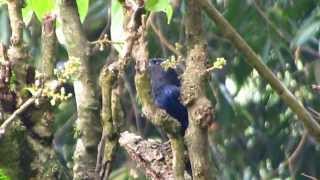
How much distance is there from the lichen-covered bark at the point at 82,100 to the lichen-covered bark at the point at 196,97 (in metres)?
→ 0.20

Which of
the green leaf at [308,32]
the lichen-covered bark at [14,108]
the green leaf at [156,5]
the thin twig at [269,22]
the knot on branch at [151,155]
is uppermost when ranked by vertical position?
the thin twig at [269,22]

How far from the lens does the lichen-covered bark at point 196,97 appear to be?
1.34 metres

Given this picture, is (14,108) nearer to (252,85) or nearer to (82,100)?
(82,100)

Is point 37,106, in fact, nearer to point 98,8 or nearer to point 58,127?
point 98,8

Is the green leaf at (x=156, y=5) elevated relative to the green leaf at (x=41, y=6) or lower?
lower

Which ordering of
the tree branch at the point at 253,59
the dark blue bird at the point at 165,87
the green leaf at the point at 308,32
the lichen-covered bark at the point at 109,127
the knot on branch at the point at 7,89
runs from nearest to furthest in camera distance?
the knot on branch at the point at 7,89 < the lichen-covered bark at the point at 109,127 < the tree branch at the point at 253,59 < the dark blue bird at the point at 165,87 < the green leaf at the point at 308,32

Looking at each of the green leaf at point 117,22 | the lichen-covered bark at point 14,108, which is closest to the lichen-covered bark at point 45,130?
the lichen-covered bark at point 14,108

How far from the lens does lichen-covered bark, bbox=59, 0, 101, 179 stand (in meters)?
1.50

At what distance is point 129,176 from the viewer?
12.9 feet

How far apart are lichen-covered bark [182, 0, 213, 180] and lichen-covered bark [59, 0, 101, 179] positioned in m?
0.20

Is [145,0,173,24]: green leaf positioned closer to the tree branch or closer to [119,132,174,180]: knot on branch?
the tree branch

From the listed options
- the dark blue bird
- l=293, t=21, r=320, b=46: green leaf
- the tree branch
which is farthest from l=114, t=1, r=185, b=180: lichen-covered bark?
l=293, t=21, r=320, b=46: green leaf

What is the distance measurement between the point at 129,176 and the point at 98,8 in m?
0.83

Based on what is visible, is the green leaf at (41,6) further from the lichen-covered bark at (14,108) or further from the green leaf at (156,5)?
the green leaf at (156,5)
